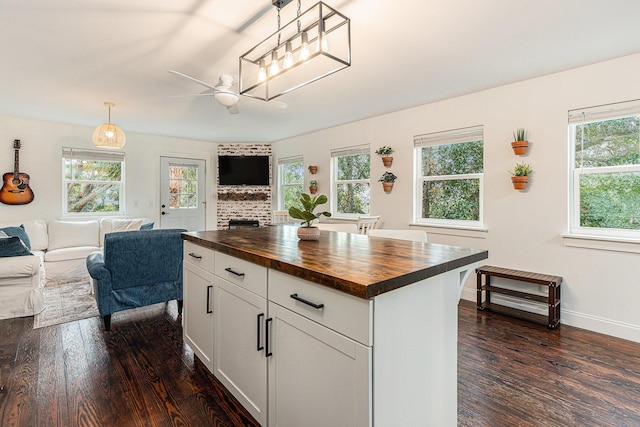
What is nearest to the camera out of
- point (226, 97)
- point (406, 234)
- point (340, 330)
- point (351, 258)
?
point (340, 330)

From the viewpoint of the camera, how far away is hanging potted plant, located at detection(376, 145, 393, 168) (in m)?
4.32

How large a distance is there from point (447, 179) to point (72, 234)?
539 cm

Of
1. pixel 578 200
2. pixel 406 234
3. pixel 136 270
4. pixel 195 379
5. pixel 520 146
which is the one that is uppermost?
pixel 520 146

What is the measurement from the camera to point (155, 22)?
6.99 ft

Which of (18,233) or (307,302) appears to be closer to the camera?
→ (307,302)

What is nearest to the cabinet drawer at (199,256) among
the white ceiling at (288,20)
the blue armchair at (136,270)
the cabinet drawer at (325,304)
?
the cabinet drawer at (325,304)

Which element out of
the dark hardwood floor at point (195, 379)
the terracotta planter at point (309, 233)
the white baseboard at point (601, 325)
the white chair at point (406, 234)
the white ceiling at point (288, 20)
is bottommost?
the dark hardwood floor at point (195, 379)

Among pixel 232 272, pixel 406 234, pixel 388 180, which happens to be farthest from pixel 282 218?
pixel 232 272

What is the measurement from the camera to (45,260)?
435 centimetres

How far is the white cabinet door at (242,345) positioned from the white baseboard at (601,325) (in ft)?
9.77

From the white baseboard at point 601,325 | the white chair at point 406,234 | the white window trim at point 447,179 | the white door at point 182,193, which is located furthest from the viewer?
the white door at point 182,193

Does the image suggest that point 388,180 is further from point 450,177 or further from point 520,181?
point 520,181

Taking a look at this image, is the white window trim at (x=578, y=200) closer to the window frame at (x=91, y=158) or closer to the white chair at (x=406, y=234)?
the white chair at (x=406, y=234)

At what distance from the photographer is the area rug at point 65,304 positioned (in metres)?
3.06
